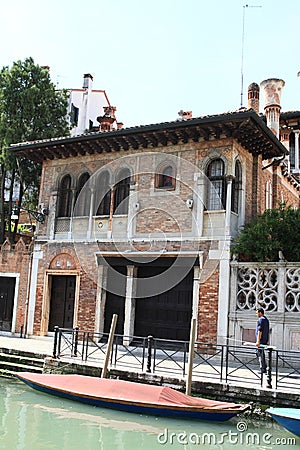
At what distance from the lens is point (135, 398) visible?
30.4ft

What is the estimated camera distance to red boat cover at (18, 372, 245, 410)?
889cm

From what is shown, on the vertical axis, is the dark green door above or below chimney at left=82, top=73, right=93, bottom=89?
below

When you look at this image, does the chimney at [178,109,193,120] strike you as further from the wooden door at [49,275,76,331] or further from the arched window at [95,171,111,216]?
the wooden door at [49,275,76,331]

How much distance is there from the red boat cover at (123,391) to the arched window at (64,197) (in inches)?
287

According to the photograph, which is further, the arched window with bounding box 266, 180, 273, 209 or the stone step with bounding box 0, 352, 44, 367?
the arched window with bounding box 266, 180, 273, 209

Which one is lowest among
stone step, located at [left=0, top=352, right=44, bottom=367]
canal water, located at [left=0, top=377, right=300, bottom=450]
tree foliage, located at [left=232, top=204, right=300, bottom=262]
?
canal water, located at [left=0, top=377, right=300, bottom=450]

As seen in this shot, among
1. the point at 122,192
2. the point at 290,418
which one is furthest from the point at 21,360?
the point at 290,418

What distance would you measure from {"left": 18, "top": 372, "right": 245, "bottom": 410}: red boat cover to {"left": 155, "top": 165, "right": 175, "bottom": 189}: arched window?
683 cm

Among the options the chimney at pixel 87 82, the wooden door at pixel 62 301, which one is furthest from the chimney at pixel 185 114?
the chimney at pixel 87 82

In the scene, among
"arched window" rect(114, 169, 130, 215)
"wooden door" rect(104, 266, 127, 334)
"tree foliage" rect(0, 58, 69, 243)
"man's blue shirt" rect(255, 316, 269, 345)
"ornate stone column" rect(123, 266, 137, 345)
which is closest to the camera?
"man's blue shirt" rect(255, 316, 269, 345)

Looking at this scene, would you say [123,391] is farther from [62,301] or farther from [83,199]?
[83,199]

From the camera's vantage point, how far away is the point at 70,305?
1652 centimetres

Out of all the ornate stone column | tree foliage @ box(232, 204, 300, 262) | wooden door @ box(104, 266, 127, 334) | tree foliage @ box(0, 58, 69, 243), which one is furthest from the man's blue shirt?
tree foliage @ box(0, 58, 69, 243)

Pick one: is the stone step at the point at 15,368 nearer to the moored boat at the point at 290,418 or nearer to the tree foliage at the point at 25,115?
the moored boat at the point at 290,418
